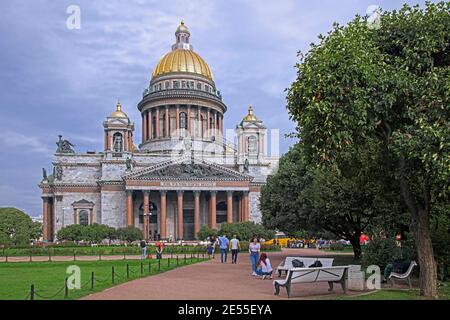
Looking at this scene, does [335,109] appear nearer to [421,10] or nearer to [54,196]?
[421,10]

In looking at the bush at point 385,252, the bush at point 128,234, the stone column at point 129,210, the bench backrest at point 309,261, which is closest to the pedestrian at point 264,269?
the bench backrest at point 309,261

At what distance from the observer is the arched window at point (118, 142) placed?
79.9 m

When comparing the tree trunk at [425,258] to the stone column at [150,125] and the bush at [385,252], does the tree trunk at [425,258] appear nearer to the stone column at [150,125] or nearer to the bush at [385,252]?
the bush at [385,252]

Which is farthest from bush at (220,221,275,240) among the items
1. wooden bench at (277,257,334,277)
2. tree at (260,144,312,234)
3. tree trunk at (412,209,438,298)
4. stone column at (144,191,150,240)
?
tree trunk at (412,209,438,298)

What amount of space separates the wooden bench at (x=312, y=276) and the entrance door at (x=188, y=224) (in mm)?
62437

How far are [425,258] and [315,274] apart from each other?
327 cm

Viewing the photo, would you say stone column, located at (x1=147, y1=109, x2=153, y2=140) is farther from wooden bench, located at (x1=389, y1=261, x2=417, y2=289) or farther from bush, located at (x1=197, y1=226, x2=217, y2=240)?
wooden bench, located at (x1=389, y1=261, x2=417, y2=289)

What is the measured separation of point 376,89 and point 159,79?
258 feet

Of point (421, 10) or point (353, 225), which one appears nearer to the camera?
point (421, 10)

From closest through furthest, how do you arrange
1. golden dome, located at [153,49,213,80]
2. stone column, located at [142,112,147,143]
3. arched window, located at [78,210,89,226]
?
arched window, located at [78,210,89,226] → golden dome, located at [153,49,213,80] → stone column, located at [142,112,147,143]

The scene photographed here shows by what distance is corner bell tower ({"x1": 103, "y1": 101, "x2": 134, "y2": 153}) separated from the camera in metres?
79.6

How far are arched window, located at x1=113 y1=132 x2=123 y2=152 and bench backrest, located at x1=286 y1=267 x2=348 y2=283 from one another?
66907 millimetres

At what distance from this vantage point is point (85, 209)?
7669cm
